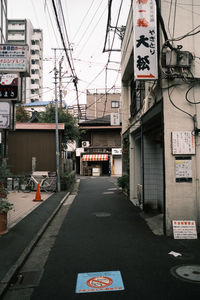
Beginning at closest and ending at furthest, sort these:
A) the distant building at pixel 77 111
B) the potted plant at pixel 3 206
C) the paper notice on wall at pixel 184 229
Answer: the paper notice on wall at pixel 184 229 → the potted plant at pixel 3 206 → the distant building at pixel 77 111

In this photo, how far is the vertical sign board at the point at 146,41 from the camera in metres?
7.02

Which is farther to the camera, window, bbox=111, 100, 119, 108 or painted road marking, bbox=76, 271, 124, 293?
window, bbox=111, 100, 119, 108

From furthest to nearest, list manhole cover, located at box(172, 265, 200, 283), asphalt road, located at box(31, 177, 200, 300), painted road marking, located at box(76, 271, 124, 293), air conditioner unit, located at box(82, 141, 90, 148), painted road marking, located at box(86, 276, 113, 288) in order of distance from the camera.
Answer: air conditioner unit, located at box(82, 141, 90, 148) → manhole cover, located at box(172, 265, 200, 283) → painted road marking, located at box(86, 276, 113, 288) → painted road marking, located at box(76, 271, 124, 293) → asphalt road, located at box(31, 177, 200, 300)

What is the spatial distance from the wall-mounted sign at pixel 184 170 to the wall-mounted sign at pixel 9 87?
604 centimetres

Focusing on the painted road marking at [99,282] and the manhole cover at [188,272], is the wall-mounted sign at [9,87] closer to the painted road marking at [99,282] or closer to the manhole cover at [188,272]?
the painted road marking at [99,282]

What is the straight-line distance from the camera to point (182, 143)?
273 inches

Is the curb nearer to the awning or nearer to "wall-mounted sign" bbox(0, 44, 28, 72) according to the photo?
"wall-mounted sign" bbox(0, 44, 28, 72)

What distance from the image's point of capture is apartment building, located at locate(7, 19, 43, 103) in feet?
212

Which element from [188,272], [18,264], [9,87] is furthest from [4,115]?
[188,272]

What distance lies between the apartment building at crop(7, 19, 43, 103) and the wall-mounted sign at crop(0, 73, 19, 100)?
57.6 meters

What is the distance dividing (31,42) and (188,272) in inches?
2893

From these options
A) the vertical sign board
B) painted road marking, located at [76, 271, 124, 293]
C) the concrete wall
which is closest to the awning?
the concrete wall

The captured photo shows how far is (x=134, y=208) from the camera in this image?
11344 millimetres

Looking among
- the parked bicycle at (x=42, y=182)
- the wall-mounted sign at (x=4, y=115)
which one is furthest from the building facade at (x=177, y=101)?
the parked bicycle at (x=42, y=182)
